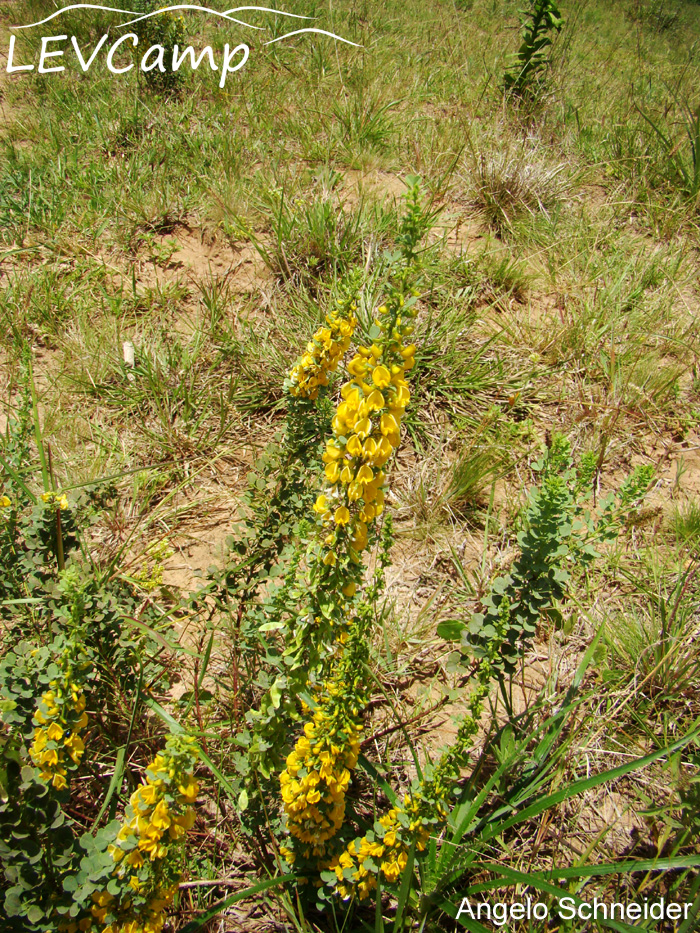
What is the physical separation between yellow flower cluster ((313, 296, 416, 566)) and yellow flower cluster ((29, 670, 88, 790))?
680 millimetres

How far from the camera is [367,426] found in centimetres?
107

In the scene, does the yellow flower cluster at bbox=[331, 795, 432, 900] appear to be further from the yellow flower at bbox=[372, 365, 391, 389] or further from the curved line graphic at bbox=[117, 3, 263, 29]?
the curved line graphic at bbox=[117, 3, 263, 29]

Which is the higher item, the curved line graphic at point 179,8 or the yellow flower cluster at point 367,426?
the curved line graphic at point 179,8

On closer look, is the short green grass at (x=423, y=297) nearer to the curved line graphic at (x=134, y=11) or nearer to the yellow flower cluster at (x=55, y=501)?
the curved line graphic at (x=134, y=11)

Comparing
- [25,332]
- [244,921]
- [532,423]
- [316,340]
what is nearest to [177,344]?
[25,332]

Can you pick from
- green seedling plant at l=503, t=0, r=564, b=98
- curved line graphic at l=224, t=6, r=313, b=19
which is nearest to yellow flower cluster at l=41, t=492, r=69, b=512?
green seedling plant at l=503, t=0, r=564, b=98

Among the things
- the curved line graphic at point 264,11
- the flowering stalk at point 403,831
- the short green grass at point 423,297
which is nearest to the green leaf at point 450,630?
the short green grass at point 423,297

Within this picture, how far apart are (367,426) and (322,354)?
57 cm

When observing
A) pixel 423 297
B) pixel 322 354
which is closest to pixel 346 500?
pixel 322 354

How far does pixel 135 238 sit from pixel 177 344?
1003 millimetres

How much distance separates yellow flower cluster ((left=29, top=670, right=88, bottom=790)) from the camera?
125cm

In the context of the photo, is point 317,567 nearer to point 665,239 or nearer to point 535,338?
point 535,338

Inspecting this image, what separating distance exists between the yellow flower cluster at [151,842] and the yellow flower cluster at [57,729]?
0.66 ft

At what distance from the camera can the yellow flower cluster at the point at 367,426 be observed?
1061 millimetres
